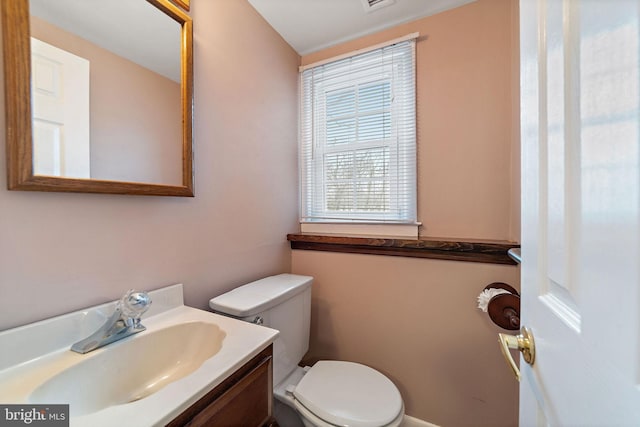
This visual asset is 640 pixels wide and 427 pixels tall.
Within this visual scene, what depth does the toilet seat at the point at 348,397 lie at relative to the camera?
969 mm

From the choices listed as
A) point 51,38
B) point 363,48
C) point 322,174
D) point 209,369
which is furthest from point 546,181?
point 363,48

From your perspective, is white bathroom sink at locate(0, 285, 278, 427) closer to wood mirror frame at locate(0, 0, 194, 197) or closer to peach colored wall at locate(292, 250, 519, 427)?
wood mirror frame at locate(0, 0, 194, 197)

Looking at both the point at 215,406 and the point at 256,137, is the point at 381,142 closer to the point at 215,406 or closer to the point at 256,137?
the point at 256,137

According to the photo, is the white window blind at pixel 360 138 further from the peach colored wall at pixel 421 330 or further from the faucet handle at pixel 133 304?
the faucet handle at pixel 133 304

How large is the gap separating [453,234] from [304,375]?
3.55ft

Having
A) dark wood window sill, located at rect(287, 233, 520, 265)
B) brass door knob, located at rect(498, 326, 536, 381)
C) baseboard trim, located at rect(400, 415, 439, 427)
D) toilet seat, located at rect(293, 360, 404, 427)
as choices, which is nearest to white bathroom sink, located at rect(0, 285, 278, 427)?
toilet seat, located at rect(293, 360, 404, 427)

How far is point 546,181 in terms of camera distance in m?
0.43

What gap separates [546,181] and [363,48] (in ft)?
5.05

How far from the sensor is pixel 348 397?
1083mm

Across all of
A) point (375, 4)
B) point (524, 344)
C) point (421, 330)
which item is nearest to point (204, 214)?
point (524, 344)

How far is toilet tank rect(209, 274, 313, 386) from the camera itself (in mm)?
1024

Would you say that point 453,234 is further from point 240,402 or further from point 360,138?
point 240,402

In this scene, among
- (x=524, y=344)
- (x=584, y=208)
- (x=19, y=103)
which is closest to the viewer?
(x=584, y=208)

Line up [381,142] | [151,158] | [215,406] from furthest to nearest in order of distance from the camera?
[381,142] < [151,158] < [215,406]
